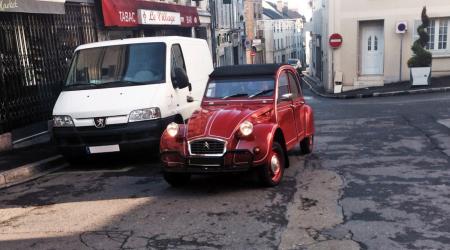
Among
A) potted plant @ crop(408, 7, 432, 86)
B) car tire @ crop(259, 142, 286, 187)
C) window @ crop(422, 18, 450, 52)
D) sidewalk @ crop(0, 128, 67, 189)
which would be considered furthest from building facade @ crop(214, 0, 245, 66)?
car tire @ crop(259, 142, 286, 187)

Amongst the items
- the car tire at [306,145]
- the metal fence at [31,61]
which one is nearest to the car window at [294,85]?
the car tire at [306,145]

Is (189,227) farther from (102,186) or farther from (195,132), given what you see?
Result: (102,186)

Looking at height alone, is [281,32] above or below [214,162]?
above

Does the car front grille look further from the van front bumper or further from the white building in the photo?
the white building

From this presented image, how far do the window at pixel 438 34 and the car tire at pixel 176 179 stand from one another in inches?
775

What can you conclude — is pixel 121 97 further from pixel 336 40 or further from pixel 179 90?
pixel 336 40

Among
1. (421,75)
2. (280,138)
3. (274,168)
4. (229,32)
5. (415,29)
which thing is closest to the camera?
(274,168)

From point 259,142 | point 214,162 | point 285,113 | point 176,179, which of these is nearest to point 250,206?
point 214,162

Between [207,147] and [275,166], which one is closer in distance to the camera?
[207,147]

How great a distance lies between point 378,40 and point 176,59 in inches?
691

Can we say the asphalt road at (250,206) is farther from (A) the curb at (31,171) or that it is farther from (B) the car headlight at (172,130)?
(B) the car headlight at (172,130)

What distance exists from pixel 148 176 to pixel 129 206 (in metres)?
1.60

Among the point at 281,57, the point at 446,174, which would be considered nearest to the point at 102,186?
the point at 446,174

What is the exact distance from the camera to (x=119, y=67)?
29.1 ft
